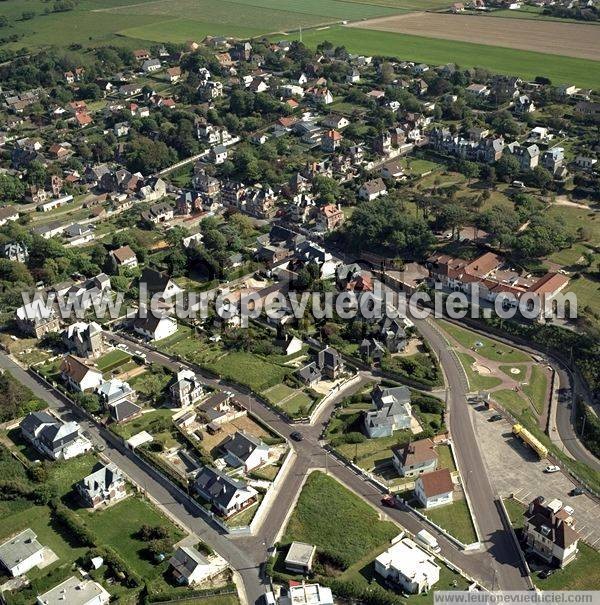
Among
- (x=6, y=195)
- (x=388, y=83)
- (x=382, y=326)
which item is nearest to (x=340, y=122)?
(x=388, y=83)

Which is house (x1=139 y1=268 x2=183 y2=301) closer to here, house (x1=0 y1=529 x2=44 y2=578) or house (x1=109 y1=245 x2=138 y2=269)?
house (x1=109 y1=245 x2=138 y2=269)

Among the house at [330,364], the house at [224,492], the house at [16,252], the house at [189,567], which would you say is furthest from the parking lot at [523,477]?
the house at [16,252]

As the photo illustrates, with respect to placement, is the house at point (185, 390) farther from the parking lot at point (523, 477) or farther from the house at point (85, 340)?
the parking lot at point (523, 477)

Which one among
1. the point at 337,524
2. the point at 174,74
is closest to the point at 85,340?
the point at 337,524

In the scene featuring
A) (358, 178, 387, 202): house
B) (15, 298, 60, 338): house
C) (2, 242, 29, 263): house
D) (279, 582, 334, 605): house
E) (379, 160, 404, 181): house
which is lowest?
(279, 582, 334, 605): house

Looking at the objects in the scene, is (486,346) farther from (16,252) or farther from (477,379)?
(16,252)

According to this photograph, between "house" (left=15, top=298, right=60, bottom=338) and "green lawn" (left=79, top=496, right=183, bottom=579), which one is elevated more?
"house" (left=15, top=298, right=60, bottom=338)

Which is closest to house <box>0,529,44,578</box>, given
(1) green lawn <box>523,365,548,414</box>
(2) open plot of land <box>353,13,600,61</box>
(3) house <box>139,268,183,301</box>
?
(3) house <box>139,268,183,301</box>
